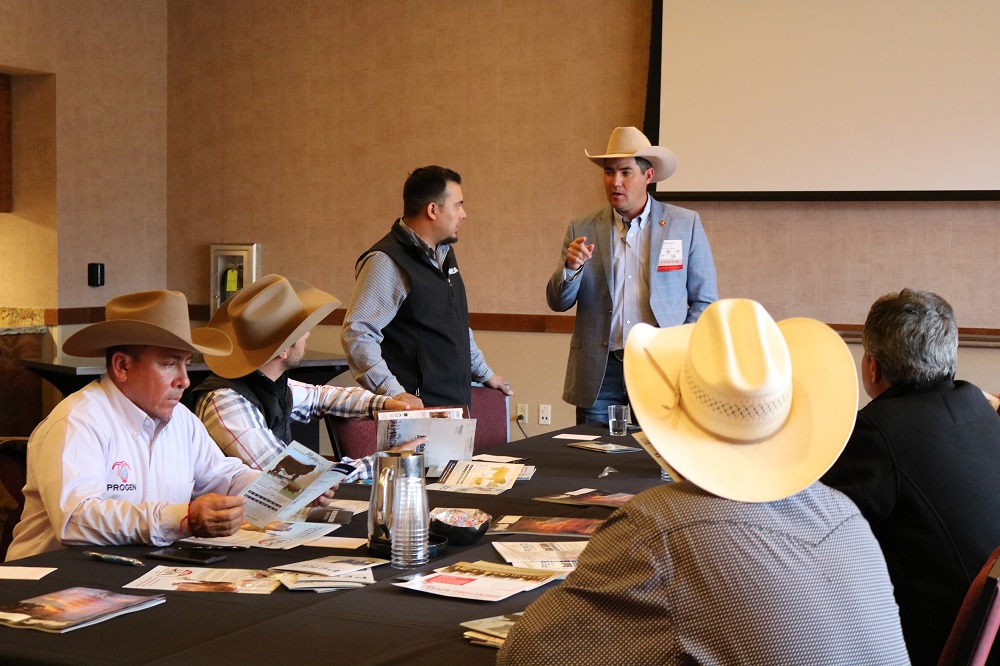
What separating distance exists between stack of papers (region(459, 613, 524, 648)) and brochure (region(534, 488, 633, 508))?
943 mm

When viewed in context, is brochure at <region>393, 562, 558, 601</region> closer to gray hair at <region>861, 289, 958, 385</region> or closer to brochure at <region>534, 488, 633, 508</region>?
brochure at <region>534, 488, 633, 508</region>

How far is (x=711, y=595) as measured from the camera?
4.02 ft

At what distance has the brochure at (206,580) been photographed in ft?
5.83

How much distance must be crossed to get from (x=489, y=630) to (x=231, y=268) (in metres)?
5.99

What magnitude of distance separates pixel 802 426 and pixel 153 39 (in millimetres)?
6934

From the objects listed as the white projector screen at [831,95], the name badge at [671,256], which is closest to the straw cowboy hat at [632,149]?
the name badge at [671,256]

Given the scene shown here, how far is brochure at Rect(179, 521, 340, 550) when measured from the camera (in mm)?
2100

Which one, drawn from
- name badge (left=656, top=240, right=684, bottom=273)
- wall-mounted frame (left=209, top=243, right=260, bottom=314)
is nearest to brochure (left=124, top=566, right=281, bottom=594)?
name badge (left=656, top=240, right=684, bottom=273)

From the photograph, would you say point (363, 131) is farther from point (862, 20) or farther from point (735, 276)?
point (862, 20)

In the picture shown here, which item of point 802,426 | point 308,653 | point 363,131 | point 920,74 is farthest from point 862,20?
point 308,653

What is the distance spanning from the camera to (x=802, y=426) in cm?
140

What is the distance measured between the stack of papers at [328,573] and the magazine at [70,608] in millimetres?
222

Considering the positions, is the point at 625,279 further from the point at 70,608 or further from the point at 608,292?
the point at 70,608

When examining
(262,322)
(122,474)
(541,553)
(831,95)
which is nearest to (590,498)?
(541,553)
